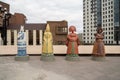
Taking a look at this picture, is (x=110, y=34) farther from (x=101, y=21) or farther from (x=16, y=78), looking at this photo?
(x=16, y=78)

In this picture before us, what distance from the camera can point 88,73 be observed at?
8477mm

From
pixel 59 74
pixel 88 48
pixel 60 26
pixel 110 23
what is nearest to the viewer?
pixel 59 74

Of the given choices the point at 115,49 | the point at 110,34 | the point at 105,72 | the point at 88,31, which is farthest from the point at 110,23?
the point at 105,72

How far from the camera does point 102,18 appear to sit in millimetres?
88188

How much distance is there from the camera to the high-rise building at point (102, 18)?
257 feet

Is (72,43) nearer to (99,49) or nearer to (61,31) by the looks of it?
(99,49)

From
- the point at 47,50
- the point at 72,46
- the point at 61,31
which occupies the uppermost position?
the point at 61,31

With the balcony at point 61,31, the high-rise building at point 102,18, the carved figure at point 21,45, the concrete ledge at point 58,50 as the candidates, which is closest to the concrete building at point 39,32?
the balcony at point 61,31

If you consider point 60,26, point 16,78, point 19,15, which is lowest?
point 16,78

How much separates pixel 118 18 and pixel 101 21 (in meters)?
12.5

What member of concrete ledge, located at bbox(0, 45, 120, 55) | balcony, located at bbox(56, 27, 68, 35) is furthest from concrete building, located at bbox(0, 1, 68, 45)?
concrete ledge, located at bbox(0, 45, 120, 55)

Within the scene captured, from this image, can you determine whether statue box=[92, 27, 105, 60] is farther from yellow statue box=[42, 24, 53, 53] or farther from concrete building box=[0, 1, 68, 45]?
concrete building box=[0, 1, 68, 45]

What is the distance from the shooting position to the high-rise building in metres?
78.3

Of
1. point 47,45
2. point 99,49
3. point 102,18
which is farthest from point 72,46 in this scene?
point 102,18
